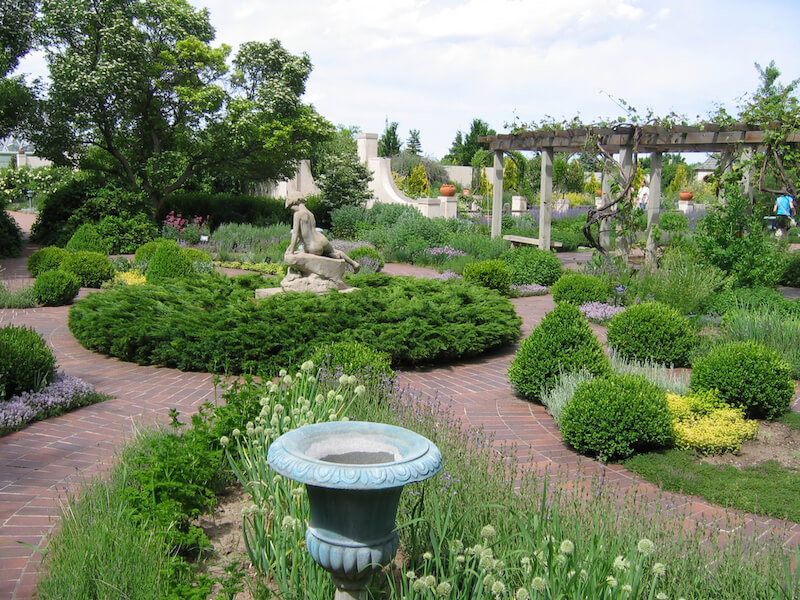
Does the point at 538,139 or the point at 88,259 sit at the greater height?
the point at 538,139

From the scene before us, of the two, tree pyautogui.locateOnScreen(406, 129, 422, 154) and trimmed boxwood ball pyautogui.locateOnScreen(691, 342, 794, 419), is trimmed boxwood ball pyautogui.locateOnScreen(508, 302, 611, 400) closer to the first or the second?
trimmed boxwood ball pyautogui.locateOnScreen(691, 342, 794, 419)

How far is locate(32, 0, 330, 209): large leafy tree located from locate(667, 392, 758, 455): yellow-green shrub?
16.8 m

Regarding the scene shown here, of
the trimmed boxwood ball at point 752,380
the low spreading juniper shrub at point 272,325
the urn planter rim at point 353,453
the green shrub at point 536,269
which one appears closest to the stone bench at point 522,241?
the green shrub at point 536,269

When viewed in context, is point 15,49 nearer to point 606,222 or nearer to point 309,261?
point 309,261

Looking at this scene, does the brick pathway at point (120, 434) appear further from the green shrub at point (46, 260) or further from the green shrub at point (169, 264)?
the green shrub at point (46, 260)

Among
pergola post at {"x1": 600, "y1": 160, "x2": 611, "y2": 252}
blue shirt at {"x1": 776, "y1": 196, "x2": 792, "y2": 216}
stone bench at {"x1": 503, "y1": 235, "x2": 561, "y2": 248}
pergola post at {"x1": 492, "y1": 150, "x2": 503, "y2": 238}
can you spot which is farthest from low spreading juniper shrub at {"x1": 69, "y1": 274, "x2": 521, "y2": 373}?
blue shirt at {"x1": 776, "y1": 196, "x2": 792, "y2": 216}

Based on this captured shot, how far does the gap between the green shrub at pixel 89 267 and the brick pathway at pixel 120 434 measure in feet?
10.5

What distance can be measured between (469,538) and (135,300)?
6.25m

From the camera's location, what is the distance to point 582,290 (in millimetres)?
11344

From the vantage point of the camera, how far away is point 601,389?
18.9 ft

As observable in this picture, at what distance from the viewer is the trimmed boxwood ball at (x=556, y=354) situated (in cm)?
672

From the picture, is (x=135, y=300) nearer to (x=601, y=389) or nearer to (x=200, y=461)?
(x=200, y=461)

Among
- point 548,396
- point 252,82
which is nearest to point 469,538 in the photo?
point 548,396

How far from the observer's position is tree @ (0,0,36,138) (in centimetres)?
1798
